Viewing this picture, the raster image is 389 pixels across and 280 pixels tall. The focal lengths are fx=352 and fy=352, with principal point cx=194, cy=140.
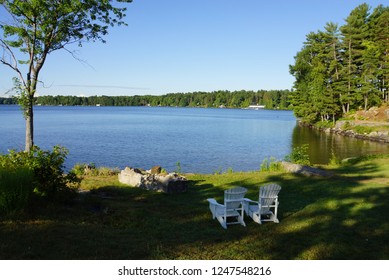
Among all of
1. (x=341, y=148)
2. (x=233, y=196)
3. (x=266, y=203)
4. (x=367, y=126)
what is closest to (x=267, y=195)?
(x=266, y=203)

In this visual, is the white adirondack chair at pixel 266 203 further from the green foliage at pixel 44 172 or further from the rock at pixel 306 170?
the rock at pixel 306 170

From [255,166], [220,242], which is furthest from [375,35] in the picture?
[220,242]

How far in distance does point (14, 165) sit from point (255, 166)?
841 inches

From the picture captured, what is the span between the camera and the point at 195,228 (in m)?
8.66

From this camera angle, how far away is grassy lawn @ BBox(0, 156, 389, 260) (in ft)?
21.9

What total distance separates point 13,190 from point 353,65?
57883mm

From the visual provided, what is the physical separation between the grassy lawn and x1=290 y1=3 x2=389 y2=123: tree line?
47.2 meters

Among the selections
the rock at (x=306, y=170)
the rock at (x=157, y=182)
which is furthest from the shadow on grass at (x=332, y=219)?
the rock at (x=157, y=182)

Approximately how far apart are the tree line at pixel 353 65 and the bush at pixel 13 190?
54.9 meters

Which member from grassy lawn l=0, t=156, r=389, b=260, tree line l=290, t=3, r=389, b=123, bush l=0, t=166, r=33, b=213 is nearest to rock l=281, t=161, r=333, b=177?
grassy lawn l=0, t=156, r=389, b=260

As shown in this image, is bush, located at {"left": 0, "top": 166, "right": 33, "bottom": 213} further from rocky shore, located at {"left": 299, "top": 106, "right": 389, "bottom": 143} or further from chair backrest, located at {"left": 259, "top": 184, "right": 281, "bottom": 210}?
rocky shore, located at {"left": 299, "top": 106, "right": 389, "bottom": 143}

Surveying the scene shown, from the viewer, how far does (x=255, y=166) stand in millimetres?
28484

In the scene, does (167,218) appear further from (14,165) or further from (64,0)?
(64,0)

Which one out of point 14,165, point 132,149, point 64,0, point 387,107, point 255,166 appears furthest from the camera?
point 387,107
